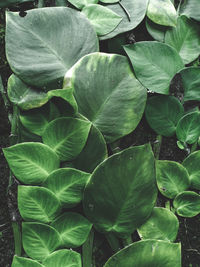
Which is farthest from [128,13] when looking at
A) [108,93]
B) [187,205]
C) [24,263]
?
[24,263]

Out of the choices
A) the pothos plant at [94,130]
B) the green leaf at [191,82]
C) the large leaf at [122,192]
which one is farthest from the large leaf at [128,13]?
the large leaf at [122,192]

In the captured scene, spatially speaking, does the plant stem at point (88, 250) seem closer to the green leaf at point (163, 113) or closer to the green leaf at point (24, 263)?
the green leaf at point (24, 263)

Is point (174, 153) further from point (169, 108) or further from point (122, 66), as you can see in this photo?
point (122, 66)

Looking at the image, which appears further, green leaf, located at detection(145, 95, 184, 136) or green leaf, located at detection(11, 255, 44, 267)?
green leaf, located at detection(145, 95, 184, 136)

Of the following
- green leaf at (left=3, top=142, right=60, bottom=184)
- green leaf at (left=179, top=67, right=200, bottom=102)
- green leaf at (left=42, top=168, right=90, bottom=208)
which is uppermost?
green leaf at (left=179, top=67, right=200, bottom=102)

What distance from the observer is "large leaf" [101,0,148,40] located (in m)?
0.60

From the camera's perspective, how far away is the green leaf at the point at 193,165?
594 millimetres

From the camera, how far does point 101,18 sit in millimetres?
598

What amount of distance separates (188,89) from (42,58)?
0.94 ft

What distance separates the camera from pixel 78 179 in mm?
528

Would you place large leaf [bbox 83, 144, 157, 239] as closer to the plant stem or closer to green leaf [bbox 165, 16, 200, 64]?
the plant stem

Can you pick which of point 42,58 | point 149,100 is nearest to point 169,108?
point 149,100

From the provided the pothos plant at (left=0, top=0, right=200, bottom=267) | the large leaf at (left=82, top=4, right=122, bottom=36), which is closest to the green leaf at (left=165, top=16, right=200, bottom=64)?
the pothos plant at (left=0, top=0, right=200, bottom=267)

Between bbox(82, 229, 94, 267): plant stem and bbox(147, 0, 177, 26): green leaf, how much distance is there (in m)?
0.42
